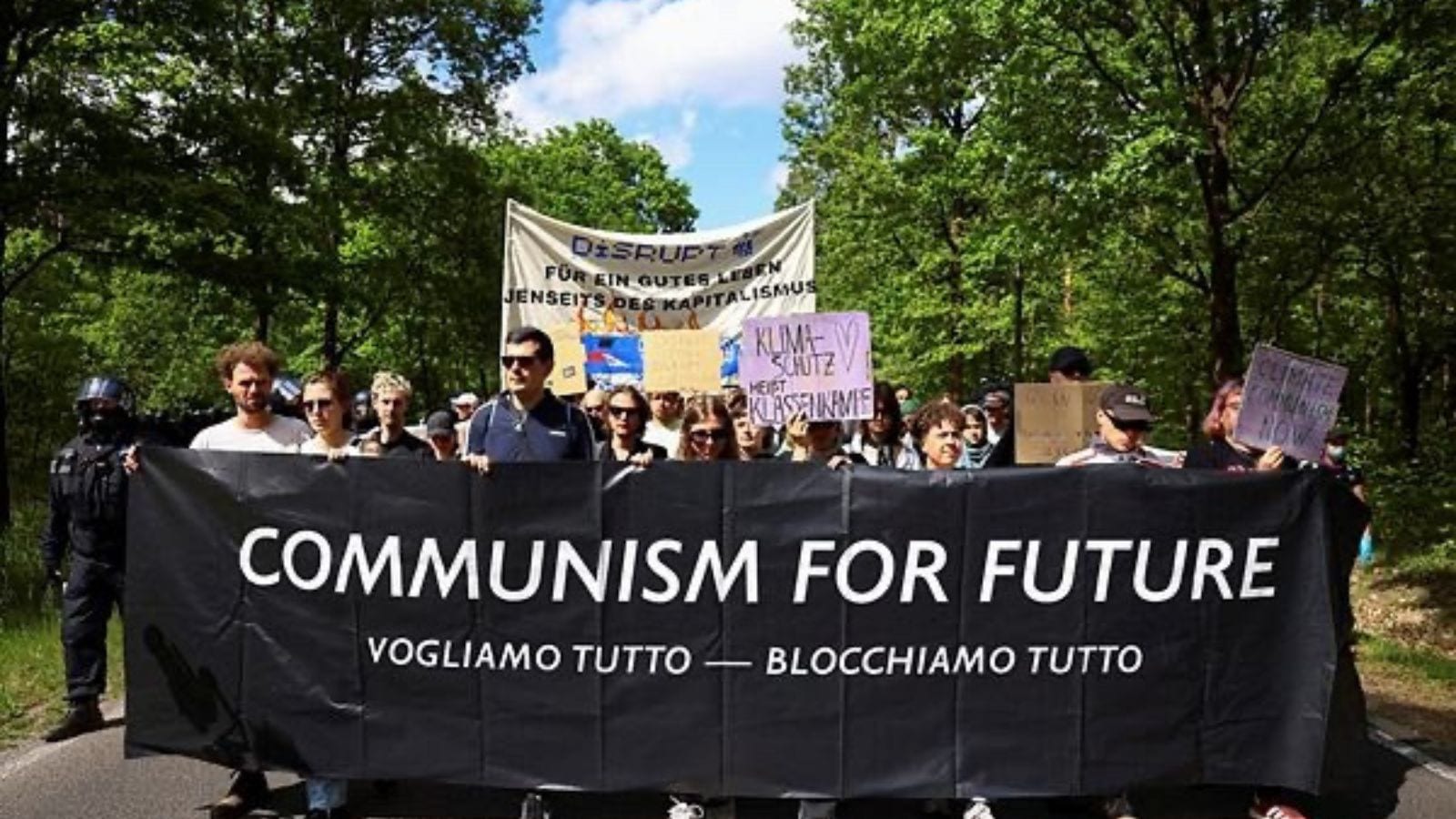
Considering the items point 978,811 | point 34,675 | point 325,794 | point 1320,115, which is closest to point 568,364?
point 34,675

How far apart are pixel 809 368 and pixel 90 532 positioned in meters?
3.89

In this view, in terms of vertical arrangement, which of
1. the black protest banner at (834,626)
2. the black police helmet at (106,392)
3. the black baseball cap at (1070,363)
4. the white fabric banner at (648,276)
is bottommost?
the black protest banner at (834,626)

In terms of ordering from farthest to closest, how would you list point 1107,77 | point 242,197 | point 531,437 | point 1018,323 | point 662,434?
1. point 1018,323
2. point 242,197
3. point 1107,77
4. point 662,434
5. point 531,437

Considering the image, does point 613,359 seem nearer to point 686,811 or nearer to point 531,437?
point 531,437

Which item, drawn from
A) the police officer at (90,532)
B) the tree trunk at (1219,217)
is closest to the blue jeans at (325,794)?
the police officer at (90,532)

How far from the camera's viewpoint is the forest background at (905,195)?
13.5 metres

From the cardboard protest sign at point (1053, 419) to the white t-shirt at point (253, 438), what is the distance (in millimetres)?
4058

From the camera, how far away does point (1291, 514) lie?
16.3 ft

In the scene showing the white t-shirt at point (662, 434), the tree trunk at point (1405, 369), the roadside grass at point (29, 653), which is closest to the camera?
the roadside grass at point (29, 653)

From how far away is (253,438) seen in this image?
5391 mm

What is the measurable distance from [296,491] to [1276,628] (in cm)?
401

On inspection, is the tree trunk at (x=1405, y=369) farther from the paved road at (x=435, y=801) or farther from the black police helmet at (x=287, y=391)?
the black police helmet at (x=287, y=391)

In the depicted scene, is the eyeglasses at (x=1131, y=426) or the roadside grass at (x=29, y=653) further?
the roadside grass at (x=29, y=653)

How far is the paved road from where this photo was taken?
527 centimetres
